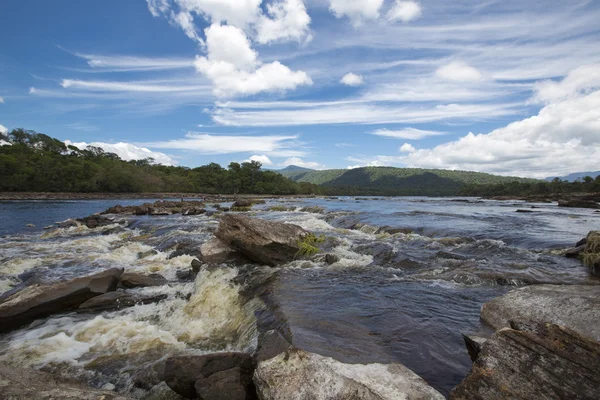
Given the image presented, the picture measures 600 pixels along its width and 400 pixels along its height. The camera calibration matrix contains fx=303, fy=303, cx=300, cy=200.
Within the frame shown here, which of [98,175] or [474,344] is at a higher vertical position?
[98,175]

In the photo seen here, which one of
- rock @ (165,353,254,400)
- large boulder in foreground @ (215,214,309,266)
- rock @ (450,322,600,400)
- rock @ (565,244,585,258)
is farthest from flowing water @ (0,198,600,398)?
rock @ (450,322,600,400)

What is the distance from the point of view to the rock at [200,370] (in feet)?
13.8

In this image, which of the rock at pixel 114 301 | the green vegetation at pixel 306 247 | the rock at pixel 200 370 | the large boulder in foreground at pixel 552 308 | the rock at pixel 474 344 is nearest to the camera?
the rock at pixel 200 370

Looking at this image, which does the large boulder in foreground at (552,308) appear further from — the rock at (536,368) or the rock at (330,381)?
the rock at (330,381)

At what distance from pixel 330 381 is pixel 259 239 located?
27.8 feet

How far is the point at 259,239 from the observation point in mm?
11766

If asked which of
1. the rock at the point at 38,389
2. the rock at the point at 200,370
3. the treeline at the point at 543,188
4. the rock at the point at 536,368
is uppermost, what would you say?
the treeline at the point at 543,188

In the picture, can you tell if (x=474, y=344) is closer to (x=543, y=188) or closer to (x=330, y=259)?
(x=330, y=259)

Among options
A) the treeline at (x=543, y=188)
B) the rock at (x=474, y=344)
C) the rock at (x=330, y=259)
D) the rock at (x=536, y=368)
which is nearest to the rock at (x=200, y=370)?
the rock at (x=536, y=368)

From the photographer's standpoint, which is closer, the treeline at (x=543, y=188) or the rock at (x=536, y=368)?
the rock at (x=536, y=368)

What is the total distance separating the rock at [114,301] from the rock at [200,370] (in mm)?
4869

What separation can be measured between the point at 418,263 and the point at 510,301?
5492 millimetres

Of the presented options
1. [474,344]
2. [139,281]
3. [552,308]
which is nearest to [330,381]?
[474,344]

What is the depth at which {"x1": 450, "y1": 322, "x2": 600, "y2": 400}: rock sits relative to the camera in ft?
9.88
